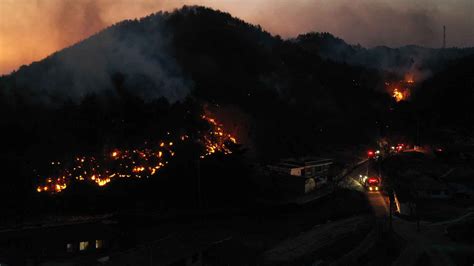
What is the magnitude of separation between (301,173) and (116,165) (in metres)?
15.5

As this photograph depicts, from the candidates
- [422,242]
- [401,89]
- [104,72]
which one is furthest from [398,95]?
[422,242]

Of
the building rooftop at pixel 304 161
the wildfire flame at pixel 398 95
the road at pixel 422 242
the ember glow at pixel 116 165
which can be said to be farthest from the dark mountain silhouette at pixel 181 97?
the road at pixel 422 242

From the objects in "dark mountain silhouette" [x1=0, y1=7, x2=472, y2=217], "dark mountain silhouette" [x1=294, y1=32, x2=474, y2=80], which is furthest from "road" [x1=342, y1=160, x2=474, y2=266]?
"dark mountain silhouette" [x1=294, y1=32, x2=474, y2=80]

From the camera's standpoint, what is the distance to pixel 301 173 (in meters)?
41.0

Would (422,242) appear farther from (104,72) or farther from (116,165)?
(104,72)

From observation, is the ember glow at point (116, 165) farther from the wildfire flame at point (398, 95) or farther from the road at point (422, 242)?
the wildfire flame at point (398, 95)

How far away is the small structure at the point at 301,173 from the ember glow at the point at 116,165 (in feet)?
15.7

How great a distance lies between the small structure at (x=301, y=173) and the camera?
3906 cm

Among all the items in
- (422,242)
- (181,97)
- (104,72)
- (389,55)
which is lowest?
(422,242)

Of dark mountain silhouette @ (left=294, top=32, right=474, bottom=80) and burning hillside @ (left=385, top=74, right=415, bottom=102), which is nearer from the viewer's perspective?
burning hillside @ (left=385, top=74, right=415, bottom=102)

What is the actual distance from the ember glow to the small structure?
4.78 m

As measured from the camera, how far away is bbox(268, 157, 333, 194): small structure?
39062mm

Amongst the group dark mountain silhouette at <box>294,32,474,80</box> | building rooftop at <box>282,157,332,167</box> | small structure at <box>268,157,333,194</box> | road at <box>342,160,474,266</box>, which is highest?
dark mountain silhouette at <box>294,32,474,80</box>

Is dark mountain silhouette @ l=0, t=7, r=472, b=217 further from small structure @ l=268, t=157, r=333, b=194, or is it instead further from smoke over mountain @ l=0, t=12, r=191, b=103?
small structure @ l=268, t=157, r=333, b=194
